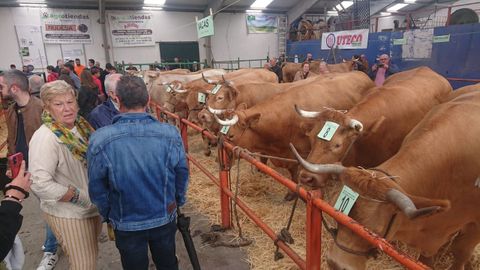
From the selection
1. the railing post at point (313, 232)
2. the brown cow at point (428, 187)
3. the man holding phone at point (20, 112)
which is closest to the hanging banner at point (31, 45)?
the man holding phone at point (20, 112)

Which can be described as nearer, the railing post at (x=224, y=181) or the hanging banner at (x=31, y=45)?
the railing post at (x=224, y=181)

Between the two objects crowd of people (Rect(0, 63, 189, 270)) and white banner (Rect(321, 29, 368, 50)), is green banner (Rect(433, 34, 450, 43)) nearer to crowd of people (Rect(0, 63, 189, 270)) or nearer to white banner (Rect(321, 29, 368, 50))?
white banner (Rect(321, 29, 368, 50))

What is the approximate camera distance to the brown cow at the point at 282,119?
457 cm

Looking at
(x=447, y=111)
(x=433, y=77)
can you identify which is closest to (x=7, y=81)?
(x=447, y=111)

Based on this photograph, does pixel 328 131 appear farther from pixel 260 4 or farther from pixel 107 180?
pixel 260 4

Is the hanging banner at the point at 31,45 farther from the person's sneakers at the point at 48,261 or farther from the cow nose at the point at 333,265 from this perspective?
the cow nose at the point at 333,265

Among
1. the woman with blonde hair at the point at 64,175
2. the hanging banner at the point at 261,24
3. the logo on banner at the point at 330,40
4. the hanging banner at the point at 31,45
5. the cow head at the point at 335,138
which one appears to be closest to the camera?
the woman with blonde hair at the point at 64,175

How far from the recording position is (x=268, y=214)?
Result: 14.8 ft

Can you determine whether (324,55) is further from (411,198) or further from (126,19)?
(411,198)

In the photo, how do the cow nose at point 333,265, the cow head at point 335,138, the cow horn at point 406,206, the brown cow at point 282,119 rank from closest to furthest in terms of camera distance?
the cow horn at point 406,206 → the cow nose at point 333,265 → the cow head at point 335,138 → the brown cow at point 282,119

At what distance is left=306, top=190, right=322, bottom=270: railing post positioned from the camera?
7.10 ft

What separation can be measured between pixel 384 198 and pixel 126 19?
797 inches

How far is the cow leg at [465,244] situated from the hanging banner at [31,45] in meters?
20.0

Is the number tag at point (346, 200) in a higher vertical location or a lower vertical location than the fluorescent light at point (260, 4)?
lower
